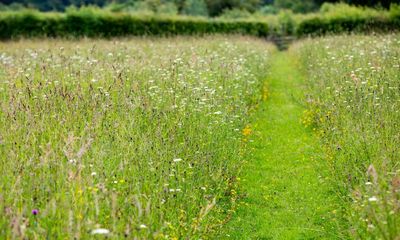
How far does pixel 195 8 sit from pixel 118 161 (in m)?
38.3

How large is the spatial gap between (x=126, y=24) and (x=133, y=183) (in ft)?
73.8

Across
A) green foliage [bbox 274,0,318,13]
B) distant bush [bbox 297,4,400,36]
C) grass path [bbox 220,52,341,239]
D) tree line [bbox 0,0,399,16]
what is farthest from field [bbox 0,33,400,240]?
green foliage [bbox 274,0,318,13]

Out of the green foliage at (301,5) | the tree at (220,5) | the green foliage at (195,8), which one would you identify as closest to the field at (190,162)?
the green foliage at (195,8)

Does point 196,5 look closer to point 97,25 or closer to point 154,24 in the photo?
point 154,24

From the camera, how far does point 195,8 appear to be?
42.6 metres

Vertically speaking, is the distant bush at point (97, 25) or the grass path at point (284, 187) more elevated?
the distant bush at point (97, 25)

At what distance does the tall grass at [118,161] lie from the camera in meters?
4.14

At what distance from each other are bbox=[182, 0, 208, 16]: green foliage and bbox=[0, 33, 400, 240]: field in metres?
32.5

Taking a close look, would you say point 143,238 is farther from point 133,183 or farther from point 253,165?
point 253,165

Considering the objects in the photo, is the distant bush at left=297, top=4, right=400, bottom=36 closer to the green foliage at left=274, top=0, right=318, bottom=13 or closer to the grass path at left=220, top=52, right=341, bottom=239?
the grass path at left=220, top=52, right=341, bottom=239

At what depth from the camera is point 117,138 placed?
591cm

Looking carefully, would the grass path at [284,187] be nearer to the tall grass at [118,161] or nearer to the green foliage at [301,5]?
the tall grass at [118,161]

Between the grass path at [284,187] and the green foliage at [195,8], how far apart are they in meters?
32.3

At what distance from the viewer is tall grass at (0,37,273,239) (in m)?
4.14
